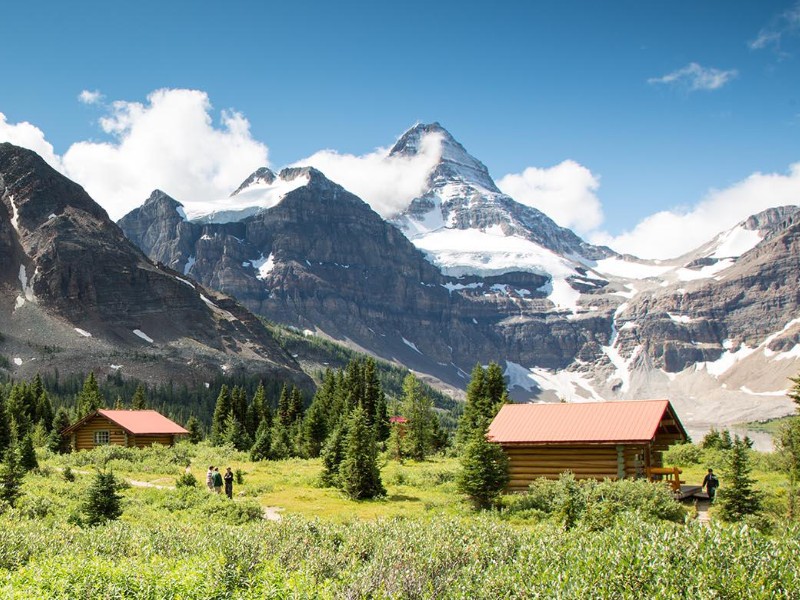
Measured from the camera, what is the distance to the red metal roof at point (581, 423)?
31.3m

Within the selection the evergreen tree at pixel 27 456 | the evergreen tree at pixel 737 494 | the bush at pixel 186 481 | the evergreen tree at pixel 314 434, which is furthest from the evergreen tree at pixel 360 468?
the evergreen tree at pixel 314 434

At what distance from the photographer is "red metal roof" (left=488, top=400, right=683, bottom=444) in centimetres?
3131

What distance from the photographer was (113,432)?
62062 millimetres

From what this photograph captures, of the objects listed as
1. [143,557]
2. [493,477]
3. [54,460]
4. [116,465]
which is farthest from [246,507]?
[54,460]

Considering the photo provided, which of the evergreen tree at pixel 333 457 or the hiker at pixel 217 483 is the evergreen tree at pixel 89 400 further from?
the hiker at pixel 217 483

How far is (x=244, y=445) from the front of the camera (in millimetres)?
72562

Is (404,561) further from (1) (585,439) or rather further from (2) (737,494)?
(1) (585,439)

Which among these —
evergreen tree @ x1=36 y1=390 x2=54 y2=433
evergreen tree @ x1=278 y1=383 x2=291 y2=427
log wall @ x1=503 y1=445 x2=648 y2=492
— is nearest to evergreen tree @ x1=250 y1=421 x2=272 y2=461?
evergreen tree @ x1=278 y1=383 x2=291 y2=427

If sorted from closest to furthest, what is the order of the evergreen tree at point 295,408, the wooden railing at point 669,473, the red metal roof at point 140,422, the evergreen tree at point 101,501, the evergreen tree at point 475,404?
the evergreen tree at point 101,501
the wooden railing at point 669,473
the evergreen tree at point 475,404
the red metal roof at point 140,422
the evergreen tree at point 295,408

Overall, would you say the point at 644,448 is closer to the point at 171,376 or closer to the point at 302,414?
the point at 302,414

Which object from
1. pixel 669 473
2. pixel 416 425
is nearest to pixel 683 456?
pixel 669 473

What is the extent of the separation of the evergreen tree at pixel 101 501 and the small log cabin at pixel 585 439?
668 inches

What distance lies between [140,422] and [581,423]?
45.8m

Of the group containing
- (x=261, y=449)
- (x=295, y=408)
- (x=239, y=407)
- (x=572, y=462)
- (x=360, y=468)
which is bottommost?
(x=261, y=449)
